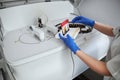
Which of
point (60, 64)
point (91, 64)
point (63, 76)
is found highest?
point (91, 64)

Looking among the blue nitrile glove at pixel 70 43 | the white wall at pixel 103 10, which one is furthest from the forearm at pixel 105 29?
the blue nitrile glove at pixel 70 43

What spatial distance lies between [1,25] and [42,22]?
0.36 meters

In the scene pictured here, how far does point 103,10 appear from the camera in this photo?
138 centimetres

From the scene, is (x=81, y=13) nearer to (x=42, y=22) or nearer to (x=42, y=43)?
(x=42, y=22)

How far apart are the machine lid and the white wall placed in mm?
680

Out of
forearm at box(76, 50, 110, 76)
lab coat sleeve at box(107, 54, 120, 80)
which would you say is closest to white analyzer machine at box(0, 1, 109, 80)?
forearm at box(76, 50, 110, 76)

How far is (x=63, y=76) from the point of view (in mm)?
1036

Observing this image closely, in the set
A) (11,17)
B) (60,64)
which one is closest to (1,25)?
(11,17)

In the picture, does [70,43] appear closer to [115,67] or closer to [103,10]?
[115,67]

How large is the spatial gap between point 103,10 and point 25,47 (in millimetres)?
947

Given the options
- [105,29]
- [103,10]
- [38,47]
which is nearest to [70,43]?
[38,47]

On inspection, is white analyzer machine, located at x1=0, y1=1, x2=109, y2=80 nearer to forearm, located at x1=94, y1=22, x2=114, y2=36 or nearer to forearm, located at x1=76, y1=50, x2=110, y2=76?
forearm, located at x1=94, y1=22, x2=114, y2=36

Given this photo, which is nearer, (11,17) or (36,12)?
(11,17)

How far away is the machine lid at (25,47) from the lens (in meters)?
0.81
